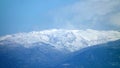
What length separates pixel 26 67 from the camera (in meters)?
126

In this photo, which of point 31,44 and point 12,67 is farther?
point 31,44

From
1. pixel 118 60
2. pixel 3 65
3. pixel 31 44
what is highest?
pixel 31 44

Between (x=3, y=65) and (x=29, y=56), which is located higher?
(x=29, y=56)

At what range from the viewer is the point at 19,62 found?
5098 inches

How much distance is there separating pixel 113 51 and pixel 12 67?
166ft

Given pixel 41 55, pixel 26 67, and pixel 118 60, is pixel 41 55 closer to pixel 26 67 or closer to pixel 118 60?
pixel 26 67

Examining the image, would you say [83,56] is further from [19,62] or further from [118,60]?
[19,62]

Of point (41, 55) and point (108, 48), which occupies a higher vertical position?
point (41, 55)

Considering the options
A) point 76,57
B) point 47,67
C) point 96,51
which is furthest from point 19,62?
point 96,51

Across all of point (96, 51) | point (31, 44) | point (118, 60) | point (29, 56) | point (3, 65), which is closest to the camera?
point (118, 60)

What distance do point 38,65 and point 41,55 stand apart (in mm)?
30259

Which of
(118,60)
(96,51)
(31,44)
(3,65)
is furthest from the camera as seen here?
(31,44)

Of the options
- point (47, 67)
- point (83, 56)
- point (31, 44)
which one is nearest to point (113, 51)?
point (83, 56)

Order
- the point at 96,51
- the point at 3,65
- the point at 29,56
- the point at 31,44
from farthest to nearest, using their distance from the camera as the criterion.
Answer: the point at 31,44 → the point at 29,56 → the point at 96,51 → the point at 3,65
